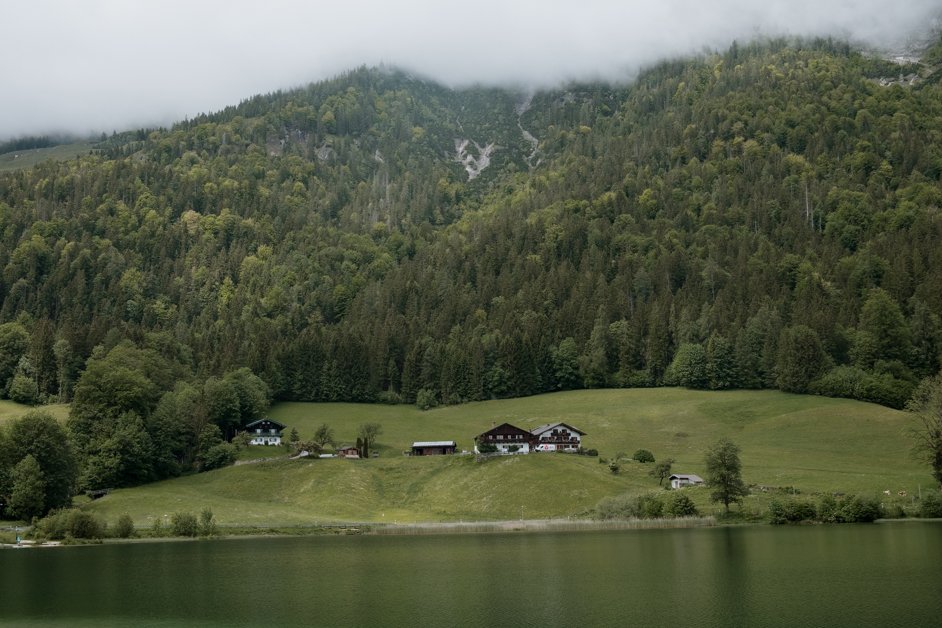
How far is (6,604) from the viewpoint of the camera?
159 feet

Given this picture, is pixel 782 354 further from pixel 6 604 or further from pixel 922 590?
pixel 6 604

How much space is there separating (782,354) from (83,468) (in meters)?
110

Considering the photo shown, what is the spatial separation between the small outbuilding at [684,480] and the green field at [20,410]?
94.4 meters

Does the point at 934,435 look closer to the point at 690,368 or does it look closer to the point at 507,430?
the point at 507,430

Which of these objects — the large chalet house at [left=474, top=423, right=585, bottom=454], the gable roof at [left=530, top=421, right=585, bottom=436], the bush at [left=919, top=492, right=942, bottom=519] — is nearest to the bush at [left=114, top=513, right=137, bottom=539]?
the large chalet house at [left=474, top=423, right=585, bottom=454]

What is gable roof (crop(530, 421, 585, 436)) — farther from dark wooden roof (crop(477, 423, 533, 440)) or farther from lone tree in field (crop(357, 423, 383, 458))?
lone tree in field (crop(357, 423, 383, 458))

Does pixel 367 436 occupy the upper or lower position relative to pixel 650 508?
lower

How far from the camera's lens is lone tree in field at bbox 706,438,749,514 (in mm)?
87000

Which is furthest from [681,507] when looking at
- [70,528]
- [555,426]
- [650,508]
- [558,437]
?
[70,528]

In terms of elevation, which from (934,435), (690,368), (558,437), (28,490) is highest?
(934,435)

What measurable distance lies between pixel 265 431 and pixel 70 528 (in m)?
52.8

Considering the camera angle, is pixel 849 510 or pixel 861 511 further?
pixel 849 510

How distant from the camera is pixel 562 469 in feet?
352

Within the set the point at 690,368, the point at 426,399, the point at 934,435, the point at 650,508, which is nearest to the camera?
the point at 934,435
